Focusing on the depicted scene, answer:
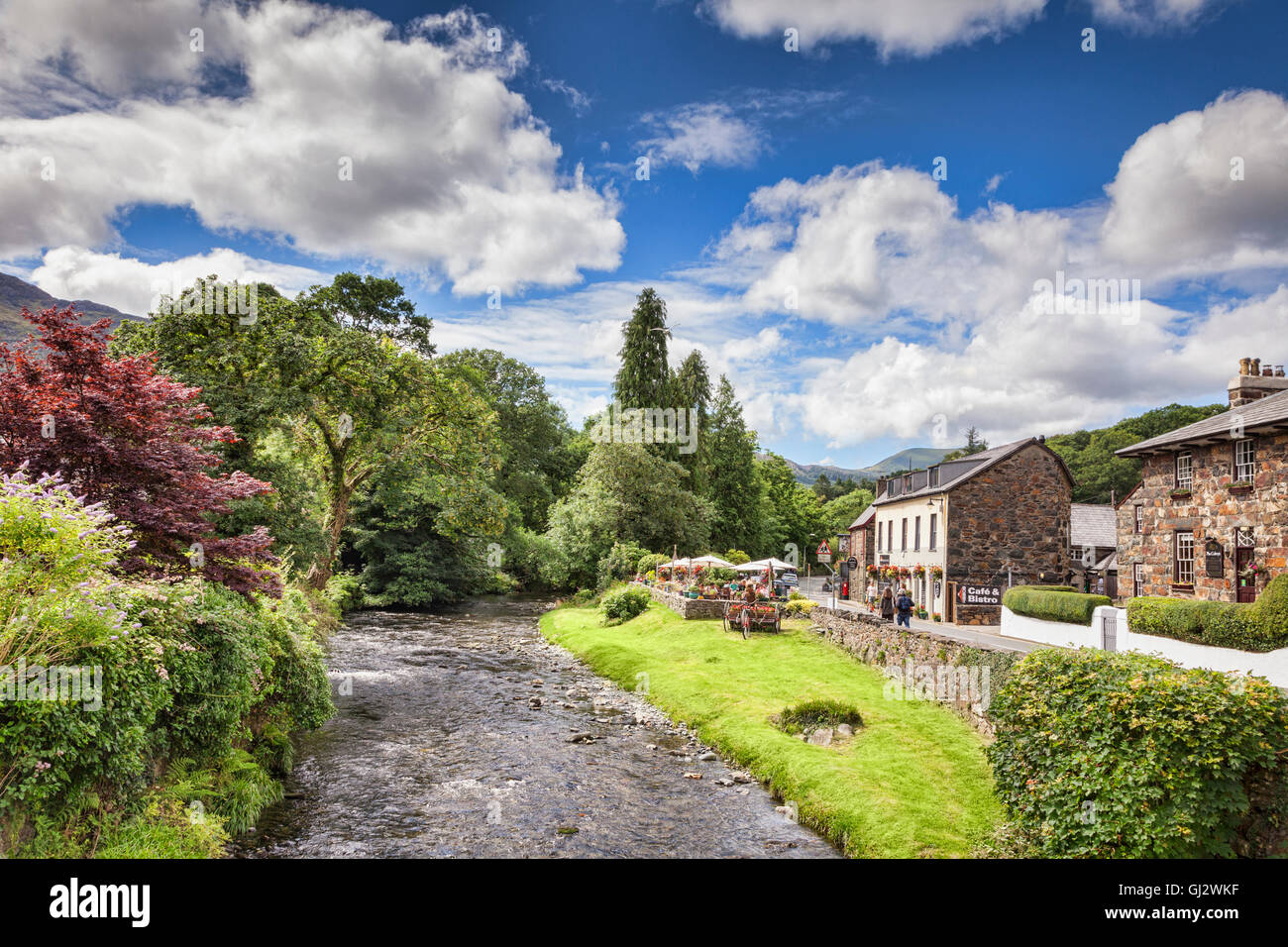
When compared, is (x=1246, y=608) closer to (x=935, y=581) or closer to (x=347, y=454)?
(x=935, y=581)

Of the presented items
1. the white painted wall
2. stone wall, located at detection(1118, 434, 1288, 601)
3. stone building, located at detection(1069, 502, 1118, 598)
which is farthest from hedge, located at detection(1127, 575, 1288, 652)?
stone building, located at detection(1069, 502, 1118, 598)

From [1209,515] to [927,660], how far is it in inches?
467

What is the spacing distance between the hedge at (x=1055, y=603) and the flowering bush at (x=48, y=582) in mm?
24367

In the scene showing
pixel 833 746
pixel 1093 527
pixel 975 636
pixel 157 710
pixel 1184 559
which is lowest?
pixel 833 746

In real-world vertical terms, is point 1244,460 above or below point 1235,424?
below

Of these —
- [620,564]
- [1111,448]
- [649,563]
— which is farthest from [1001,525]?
[1111,448]

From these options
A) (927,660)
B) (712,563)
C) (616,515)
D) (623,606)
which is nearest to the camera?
(927,660)

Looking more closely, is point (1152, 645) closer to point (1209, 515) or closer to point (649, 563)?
point (1209, 515)

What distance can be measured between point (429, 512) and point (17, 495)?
36977 millimetres

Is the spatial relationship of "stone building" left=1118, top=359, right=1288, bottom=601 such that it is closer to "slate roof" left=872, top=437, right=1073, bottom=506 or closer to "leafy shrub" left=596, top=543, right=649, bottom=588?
"slate roof" left=872, top=437, right=1073, bottom=506

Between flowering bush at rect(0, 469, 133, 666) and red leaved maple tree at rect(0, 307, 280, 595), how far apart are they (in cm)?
255

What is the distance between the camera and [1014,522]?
3459 centimetres

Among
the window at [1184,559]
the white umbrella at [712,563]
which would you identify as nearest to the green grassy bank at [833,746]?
the white umbrella at [712,563]
